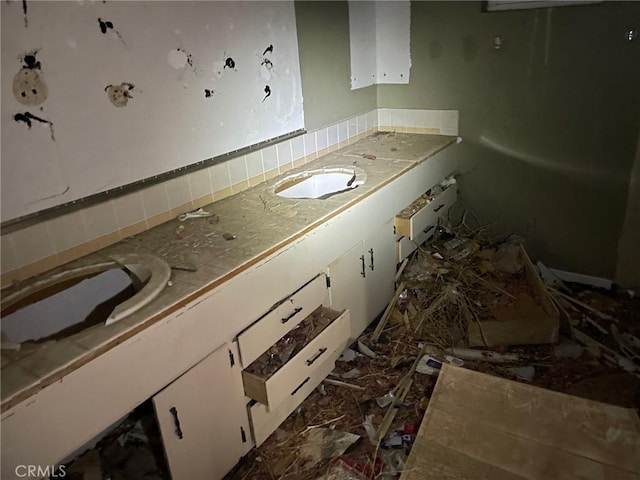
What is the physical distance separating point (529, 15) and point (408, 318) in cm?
185

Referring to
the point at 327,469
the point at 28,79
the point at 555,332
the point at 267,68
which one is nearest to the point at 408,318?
the point at 555,332

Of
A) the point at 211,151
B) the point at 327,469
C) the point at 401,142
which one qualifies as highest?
the point at 211,151

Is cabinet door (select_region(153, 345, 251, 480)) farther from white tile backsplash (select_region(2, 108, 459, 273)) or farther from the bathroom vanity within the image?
white tile backsplash (select_region(2, 108, 459, 273))

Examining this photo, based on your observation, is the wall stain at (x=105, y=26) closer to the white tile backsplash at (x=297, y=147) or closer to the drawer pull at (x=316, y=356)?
the white tile backsplash at (x=297, y=147)

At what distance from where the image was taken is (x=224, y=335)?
1.64 metres

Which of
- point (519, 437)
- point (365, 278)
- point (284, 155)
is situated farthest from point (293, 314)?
point (284, 155)

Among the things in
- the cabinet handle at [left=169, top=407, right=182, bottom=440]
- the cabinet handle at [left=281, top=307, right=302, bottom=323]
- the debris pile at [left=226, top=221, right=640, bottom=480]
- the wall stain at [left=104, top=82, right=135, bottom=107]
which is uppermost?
the wall stain at [left=104, top=82, right=135, bottom=107]

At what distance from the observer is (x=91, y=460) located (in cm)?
186

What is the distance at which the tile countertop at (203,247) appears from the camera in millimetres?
1192

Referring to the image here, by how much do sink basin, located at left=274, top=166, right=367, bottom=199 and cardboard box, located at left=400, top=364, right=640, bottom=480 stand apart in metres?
1.24

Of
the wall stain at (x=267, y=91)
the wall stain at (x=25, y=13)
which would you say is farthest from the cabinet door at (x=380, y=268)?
the wall stain at (x=25, y=13)

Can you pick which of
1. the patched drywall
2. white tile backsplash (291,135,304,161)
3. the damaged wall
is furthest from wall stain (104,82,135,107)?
the damaged wall

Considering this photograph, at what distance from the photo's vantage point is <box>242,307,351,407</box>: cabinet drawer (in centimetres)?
173

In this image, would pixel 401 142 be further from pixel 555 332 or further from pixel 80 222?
pixel 80 222
